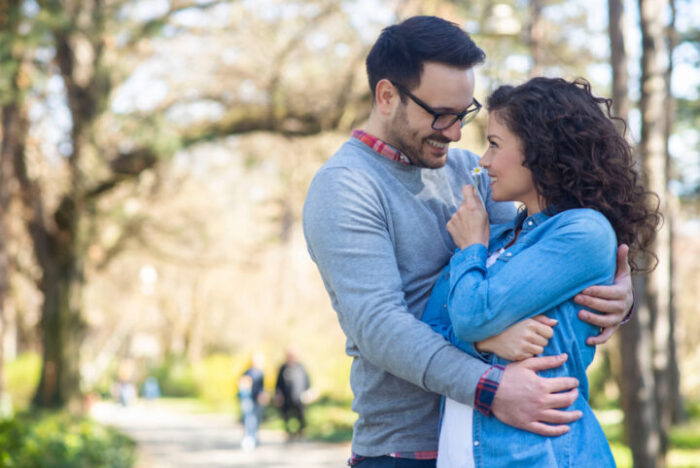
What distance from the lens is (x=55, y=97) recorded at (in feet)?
51.4

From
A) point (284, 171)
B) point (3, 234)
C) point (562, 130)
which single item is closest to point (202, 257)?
point (284, 171)

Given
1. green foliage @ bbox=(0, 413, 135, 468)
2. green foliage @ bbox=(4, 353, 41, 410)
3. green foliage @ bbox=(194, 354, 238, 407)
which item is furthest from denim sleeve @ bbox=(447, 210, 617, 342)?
green foliage @ bbox=(194, 354, 238, 407)

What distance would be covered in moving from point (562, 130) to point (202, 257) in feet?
63.9

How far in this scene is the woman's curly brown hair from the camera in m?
2.29

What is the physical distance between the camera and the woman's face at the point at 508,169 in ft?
7.91

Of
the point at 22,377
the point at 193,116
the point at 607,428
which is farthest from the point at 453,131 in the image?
the point at 22,377

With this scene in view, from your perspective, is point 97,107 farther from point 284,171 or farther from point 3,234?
point 284,171

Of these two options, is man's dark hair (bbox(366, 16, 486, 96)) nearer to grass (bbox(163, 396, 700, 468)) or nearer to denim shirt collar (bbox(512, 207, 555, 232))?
denim shirt collar (bbox(512, 207, 555, 232))

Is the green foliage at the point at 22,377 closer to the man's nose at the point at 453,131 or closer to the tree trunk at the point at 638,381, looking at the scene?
the tree trunk at the point at 638,381

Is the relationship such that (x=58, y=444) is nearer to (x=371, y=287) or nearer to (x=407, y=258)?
(x=407, y=258)

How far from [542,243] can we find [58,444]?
918 cm

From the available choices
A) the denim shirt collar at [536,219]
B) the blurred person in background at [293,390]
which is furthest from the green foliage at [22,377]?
the denim shirt collar at [536,219]

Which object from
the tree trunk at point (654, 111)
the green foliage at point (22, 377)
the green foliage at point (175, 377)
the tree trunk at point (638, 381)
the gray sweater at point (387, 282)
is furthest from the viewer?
the green foliage at point (175, 377)

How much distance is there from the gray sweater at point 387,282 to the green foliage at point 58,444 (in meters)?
4.14
